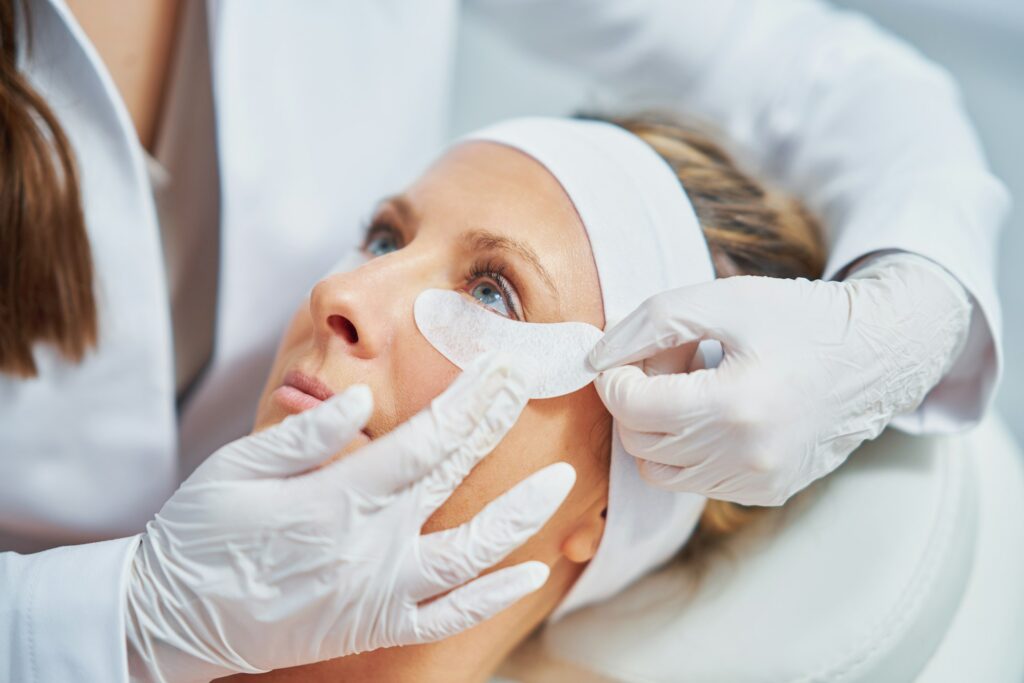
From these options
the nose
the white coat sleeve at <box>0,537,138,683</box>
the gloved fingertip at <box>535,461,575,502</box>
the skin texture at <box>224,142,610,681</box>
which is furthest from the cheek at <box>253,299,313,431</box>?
the gloved fingertip at <box>535,461,575,502</box>

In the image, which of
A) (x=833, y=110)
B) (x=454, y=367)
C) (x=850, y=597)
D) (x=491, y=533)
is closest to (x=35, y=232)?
(x=454, y=367)

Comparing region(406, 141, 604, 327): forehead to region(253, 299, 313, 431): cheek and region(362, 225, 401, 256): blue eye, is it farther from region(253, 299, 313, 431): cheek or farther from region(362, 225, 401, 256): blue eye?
region(253, 299, 313, 431): cheek

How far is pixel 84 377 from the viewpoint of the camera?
3.57ft

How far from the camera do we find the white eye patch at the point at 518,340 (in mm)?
884

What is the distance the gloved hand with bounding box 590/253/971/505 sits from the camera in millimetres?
822

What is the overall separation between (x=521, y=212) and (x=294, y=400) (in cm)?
33

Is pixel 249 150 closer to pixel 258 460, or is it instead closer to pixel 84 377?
pixel 84 377

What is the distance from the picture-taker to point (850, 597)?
103 centimetres

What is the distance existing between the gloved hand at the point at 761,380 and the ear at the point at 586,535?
0.11 m

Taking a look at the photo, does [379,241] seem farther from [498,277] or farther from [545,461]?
[545,461]

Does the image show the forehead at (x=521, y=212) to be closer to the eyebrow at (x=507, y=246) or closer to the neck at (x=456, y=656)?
the eyebrow at (x=507, y=246)

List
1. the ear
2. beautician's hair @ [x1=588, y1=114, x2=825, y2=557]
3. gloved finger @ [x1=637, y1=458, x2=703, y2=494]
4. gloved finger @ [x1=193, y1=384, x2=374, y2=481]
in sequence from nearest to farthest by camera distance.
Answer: gloved finger @ [x1=193, y1=384, x2=374, y2=481] < gloved finger @ [x1=637, y1=458, x2=703, y2=494] < the ear < beautician's hair @ [x1=588, y1=114, x2=825, y2=557]

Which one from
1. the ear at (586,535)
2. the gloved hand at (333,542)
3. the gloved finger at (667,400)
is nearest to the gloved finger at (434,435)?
the gloved hand at (333,542)

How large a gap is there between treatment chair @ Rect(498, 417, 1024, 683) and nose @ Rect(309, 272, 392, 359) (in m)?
0.50
